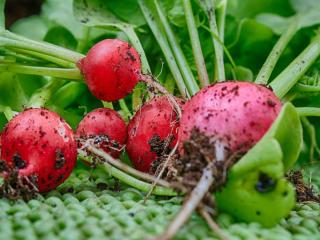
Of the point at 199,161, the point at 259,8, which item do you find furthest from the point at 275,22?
the point at 199,161

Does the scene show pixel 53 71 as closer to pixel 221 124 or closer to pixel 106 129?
pixel 106 129

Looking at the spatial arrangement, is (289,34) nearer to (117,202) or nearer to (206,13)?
(206,13)

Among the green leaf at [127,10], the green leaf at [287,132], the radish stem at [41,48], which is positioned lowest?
the radish stem at [41,48]

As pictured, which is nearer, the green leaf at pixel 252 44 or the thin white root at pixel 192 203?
the thin white root at pixel 192 203

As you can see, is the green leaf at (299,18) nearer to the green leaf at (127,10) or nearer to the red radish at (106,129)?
the green leaf at (127,10)

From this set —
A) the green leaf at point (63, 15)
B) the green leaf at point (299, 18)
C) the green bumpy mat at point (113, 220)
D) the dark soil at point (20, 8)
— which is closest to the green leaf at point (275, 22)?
the green leaf at point (299, 18)

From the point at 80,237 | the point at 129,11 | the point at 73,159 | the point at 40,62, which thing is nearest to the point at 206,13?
the point at 129,11

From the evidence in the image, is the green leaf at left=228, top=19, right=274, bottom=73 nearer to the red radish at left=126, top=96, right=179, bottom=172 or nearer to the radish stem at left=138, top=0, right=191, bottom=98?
the radish stem at left=138, top=0, right=191, bottom=98

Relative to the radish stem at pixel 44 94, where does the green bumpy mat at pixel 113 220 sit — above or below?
below
